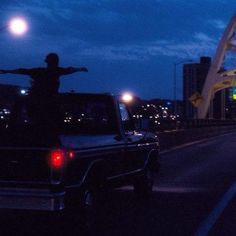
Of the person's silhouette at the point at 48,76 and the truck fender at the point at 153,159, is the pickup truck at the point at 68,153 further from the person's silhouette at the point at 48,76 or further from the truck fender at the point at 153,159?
the truck fender at the point at 153,159

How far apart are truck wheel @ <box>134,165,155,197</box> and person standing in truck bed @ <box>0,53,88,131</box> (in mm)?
2866

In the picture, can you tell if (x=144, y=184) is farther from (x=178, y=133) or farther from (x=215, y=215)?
(x=178, y=133)

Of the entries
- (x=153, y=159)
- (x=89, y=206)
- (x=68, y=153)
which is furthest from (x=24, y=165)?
(x=153, y=159)

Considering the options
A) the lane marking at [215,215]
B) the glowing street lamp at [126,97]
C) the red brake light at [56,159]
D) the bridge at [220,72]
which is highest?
the bridge at [220,72]

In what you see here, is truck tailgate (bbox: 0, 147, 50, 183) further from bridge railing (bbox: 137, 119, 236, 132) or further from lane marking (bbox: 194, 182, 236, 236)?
bridge railing (bbox: 137, 119, 236, 132)

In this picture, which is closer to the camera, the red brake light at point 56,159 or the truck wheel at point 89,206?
the red brake light at point 56,159

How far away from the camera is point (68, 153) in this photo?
30.6ft

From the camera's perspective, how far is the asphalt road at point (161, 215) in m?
10.0

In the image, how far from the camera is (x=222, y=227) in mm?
10508

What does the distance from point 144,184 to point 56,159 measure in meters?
4.58

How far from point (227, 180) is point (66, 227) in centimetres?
837

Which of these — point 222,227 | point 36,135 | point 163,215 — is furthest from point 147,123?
point 36,135

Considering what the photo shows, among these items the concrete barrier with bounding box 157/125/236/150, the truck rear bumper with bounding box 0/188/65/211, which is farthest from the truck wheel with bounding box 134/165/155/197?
the concrete barrier with bounding box 157/125/236/150

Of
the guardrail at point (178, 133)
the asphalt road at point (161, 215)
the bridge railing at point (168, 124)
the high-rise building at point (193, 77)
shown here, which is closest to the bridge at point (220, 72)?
the bridge railing at point (168, 124)
